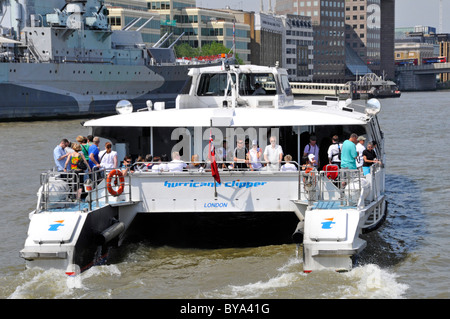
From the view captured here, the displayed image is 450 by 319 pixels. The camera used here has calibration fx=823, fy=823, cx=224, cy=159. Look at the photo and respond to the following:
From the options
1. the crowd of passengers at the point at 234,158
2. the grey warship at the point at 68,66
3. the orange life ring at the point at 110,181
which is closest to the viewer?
the orange life ring at the point at 110,181

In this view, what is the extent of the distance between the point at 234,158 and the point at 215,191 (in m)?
0.90

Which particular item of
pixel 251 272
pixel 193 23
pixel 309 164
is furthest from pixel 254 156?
pixel 193 23

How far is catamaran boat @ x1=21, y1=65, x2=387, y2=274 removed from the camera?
469 inches

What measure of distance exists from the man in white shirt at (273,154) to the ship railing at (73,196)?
97.1 inches

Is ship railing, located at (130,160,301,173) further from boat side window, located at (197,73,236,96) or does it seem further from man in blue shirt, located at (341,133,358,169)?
boat side window, located at (197,73,236,96)

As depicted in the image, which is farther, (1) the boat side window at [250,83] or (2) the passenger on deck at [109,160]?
(1) the boat side window at [250,83]

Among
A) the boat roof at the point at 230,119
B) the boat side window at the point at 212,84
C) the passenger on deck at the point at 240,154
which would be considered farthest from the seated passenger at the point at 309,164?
the boat side window at the point at 212,84

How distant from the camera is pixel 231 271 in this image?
43.9 ft

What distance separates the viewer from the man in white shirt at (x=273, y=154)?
14.2 m

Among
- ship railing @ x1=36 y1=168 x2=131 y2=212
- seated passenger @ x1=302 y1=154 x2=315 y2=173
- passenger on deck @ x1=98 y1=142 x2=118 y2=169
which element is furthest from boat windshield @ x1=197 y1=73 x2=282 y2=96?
ship railing @ x1=36 y1=168 x2=131 y2=212

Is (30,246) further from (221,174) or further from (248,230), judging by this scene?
(248,230)

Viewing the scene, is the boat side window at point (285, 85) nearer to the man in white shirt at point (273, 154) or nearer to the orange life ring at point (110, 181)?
the man in white shirt at point (273, 154)

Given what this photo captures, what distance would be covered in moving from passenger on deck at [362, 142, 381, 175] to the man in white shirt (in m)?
1.88
